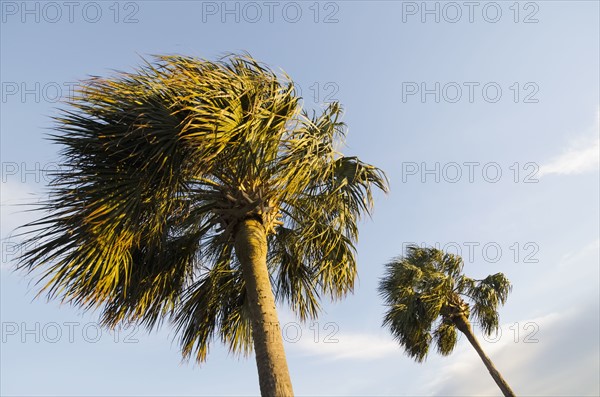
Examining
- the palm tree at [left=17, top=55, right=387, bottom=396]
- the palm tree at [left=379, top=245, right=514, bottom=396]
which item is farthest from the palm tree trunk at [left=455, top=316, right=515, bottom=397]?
the palm tree at [left=17, top=55, right=387, bottom=396]

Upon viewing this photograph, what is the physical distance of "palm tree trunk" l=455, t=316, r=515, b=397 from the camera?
45.6 ft

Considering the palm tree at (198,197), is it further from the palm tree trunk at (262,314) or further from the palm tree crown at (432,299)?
the palm tree crown at (432,299)

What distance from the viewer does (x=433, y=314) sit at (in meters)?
14.2

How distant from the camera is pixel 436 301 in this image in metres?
14.3

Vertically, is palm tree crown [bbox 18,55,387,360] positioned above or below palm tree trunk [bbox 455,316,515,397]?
above

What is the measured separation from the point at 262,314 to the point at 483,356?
11401 millimetres

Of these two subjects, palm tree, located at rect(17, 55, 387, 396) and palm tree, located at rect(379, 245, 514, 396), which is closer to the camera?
palm tree, located at rect(17, 55, 387, 396)

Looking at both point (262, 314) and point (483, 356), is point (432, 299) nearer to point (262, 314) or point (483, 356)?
point (483, 356)

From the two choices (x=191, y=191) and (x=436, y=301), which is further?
(x=436, y=301)

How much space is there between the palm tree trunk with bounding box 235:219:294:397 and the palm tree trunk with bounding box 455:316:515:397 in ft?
35.4

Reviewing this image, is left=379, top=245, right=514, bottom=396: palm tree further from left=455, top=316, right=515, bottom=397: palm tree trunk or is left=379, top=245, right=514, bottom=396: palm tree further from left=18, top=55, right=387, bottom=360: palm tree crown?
left=18, top=55, right=387, bottom=360: palm tree crown

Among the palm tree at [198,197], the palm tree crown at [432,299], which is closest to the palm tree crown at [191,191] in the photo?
the palm tree at [198,197]

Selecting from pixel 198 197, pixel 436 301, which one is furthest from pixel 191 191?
pixel 436 301

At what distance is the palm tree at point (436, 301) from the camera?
47.2ft
